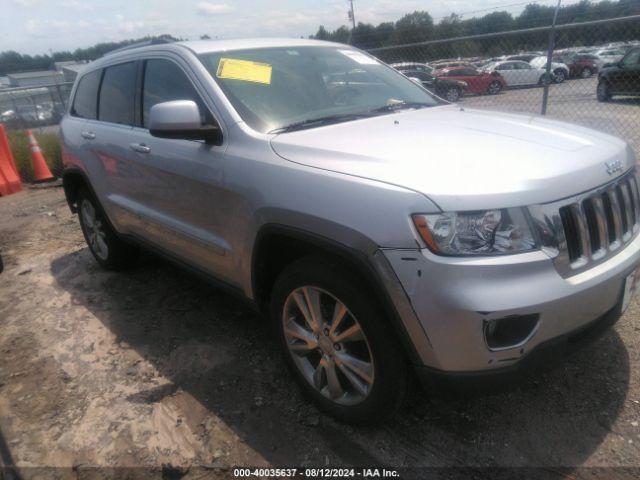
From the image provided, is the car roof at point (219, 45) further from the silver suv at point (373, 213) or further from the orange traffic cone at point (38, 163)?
the orange traffic cone at point (38, 163)

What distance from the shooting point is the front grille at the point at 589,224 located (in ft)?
6.07

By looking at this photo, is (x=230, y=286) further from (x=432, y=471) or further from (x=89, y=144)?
(x=89, y=144)

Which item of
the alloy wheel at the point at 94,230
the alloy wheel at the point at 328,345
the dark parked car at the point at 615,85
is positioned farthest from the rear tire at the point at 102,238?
the dark parked car at the point at 615,85

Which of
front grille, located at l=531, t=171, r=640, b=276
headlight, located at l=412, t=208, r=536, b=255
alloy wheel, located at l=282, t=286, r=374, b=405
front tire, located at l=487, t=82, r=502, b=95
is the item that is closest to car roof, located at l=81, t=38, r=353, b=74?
alloy wheel, located at l=282, t=286, r=374, b=405

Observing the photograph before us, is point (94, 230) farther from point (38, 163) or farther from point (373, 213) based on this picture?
point (38, 163)

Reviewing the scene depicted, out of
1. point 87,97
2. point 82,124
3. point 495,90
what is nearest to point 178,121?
point 82,124

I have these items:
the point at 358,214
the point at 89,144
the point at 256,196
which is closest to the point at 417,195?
the point at 358,214

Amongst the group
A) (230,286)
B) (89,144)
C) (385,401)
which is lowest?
(385,401)

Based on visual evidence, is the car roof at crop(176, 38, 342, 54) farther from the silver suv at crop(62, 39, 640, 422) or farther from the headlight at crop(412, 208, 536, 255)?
the headlight at crop(412, 208, 536, 255)

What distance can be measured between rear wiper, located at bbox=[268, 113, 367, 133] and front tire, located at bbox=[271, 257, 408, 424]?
74 cm

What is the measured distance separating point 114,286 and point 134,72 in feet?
5.96

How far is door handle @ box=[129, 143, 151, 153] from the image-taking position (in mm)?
3258

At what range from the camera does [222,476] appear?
2.25 meters

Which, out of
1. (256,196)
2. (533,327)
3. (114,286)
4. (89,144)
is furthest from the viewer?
(114,286)
